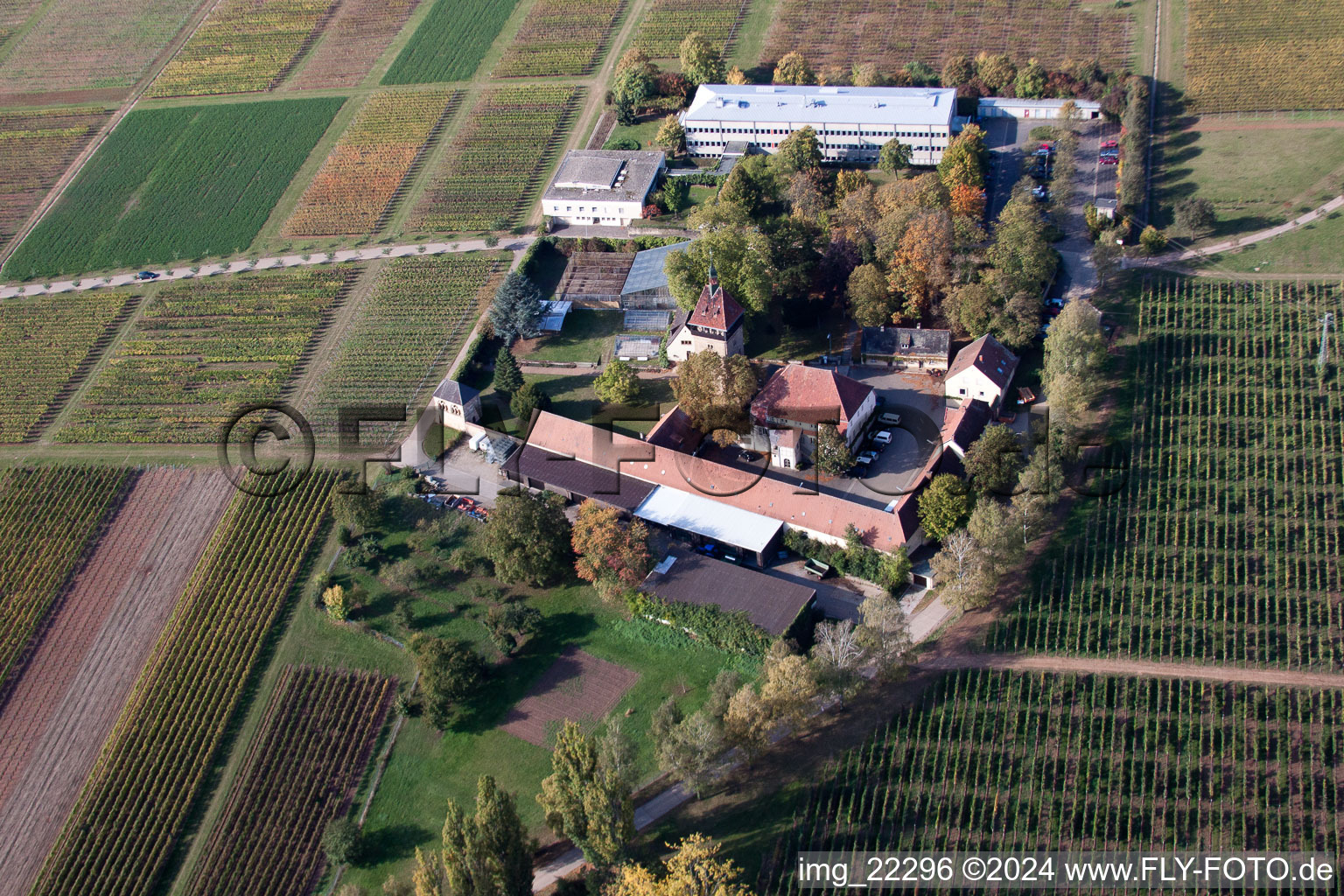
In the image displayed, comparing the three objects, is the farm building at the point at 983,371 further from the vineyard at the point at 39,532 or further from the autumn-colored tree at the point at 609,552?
the vineyard at the point at 39,532

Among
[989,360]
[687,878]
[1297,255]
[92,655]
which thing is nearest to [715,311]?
[989,360]

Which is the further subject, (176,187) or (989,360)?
(176,187)

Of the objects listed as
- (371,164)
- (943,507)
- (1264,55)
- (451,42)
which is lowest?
(943,507)

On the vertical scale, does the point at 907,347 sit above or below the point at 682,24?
below

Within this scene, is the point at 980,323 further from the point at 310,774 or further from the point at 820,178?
the point at 310,774

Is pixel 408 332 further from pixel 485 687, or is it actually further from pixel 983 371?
pixel 983 371

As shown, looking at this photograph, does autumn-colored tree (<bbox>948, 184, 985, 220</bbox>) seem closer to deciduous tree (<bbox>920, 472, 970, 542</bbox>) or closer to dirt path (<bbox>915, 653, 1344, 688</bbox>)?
deciduous tree (<bbox>920, 472, 970, 542</bbox>)

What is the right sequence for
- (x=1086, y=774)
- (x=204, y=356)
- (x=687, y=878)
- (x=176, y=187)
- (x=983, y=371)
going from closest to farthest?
(x=687, y=878)
(x=1086, y=774)
(x=983, y=371)
(x=204, y=356)
(x=176, y=187)

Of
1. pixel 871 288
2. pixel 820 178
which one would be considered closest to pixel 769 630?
pixel 871 288
